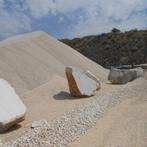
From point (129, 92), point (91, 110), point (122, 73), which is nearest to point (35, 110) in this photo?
point (91, 110)

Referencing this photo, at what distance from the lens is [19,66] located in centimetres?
1476

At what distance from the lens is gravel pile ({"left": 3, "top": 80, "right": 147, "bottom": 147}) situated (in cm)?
671

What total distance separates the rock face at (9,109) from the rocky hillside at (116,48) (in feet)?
76.7

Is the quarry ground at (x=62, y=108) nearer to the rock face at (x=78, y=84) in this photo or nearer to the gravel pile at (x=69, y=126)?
the gravel pile at (x=69, y=126)

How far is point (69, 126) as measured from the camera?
7922 mm

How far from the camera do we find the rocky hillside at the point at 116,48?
3244 cm

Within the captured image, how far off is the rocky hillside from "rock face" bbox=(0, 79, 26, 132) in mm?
23366

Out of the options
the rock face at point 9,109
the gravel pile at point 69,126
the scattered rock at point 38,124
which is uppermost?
the rock face at point 9,109

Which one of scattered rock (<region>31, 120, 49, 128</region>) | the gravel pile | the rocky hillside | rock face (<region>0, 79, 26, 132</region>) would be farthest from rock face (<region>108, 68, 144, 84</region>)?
the rocky hillside

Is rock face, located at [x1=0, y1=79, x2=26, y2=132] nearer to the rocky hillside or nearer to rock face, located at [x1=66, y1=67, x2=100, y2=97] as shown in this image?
rock face, located at [x1=66, y1=67, x2=100, y2=97]

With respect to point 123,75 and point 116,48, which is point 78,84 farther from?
point 116,48

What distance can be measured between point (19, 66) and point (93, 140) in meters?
7.93

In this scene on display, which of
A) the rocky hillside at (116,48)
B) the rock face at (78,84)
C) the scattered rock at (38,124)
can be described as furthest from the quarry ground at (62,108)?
the rocky hillside at (116,48)

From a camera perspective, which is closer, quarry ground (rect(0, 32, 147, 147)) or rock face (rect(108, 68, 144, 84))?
quarry ground (rect(0, 32, 147, 147))
